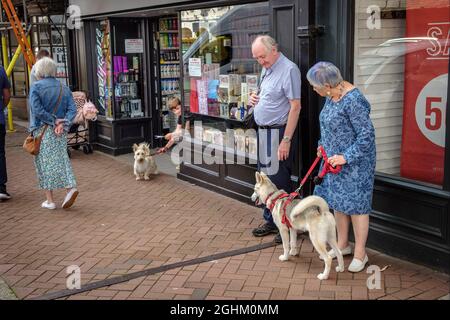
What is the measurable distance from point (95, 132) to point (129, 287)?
267 inches

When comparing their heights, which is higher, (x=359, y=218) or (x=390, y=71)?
(x=390, y=71)

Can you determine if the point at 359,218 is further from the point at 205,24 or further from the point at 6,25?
the point at 6,25

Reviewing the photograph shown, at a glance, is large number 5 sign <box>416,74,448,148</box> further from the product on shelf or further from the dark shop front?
the product on shelf

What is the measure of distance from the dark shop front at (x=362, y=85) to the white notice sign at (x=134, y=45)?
1.12 m

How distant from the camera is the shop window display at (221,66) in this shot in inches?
283

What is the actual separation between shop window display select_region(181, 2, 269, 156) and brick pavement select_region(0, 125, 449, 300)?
98 cm

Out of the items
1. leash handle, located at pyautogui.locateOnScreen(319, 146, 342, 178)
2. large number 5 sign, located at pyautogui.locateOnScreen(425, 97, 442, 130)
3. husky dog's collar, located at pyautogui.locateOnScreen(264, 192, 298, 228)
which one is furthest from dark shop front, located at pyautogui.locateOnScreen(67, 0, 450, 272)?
husky dog's collar, located at pyautogui.locateOnScreen(264, 192, 298, 228)

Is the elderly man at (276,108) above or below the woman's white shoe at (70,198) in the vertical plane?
above

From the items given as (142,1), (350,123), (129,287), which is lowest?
(129,287)

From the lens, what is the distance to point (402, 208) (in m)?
5.05

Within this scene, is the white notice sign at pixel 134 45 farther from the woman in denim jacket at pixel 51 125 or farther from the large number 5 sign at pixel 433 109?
the large number 5 sign at pixel 433 109

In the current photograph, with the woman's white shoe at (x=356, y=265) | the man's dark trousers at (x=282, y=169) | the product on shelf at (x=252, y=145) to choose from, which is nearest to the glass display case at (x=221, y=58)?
the product on shelf at (x=252, y=145)

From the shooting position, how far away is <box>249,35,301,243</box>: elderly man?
541 cm

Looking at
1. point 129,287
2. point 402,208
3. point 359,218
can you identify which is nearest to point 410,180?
point 402,208
